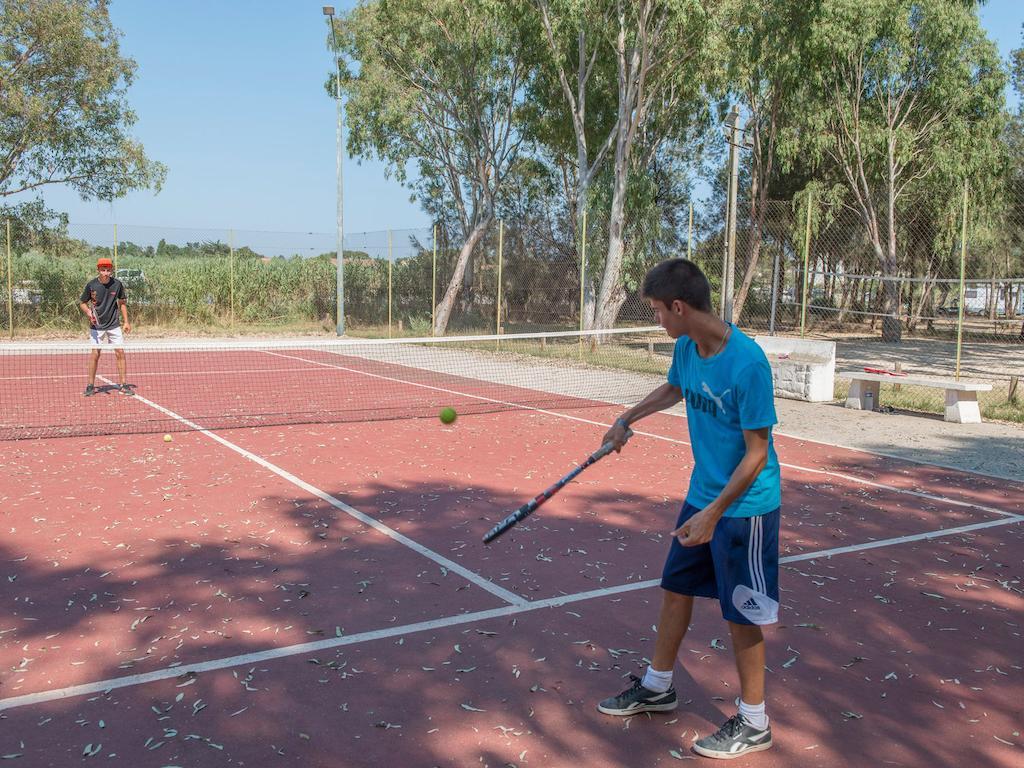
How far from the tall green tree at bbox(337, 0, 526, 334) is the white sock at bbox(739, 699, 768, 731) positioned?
2304 centimetres

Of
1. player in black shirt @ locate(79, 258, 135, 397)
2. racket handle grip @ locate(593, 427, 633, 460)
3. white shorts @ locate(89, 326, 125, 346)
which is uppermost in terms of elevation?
player in black shirt @ locate(79, 258, 135, 397)

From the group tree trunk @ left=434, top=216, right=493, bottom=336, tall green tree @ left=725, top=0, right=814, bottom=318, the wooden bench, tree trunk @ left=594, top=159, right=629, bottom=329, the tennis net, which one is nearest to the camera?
the tennis net

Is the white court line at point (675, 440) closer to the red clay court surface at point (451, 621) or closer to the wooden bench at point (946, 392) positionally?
the red clay court surface at point (451, 621)

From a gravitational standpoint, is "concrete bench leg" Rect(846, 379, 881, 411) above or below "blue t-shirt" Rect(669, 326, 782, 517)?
below

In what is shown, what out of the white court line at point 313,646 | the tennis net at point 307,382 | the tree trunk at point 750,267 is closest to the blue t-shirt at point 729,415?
the white court line at point 313,646

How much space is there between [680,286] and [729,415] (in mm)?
531

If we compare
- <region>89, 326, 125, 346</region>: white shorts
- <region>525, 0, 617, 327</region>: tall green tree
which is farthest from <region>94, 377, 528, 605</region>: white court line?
<region>525, 0, 617, 327</region>: tall green tree

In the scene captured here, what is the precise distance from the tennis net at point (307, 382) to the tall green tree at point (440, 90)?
646cm

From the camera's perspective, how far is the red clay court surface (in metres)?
3.46

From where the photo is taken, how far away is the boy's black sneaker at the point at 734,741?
3.34 meters

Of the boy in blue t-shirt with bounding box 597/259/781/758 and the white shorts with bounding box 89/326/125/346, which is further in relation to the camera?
the white shorts with bounding box 89/326/125/346

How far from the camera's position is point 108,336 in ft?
41.9

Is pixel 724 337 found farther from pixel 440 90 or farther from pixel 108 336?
pixel 440 90

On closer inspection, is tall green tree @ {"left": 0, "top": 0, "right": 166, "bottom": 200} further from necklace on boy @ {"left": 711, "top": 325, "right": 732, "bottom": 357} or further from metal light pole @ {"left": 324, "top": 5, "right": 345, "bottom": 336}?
necklace on boy @ {"left": 711, "top": 325, "right": 732, "bottom": 357}
